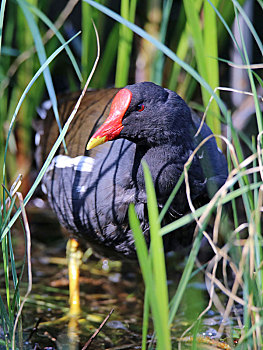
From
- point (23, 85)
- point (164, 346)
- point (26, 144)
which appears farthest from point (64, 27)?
point (164, 346)

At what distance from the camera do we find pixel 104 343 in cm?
243

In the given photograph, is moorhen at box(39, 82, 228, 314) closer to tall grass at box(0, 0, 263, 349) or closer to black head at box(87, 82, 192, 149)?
black head at box(87, 82, 192, 149)

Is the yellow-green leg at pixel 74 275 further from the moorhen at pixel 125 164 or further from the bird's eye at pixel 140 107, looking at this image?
the bird's eye at pixel 140 107

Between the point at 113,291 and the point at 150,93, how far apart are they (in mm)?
1349

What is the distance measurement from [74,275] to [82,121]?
2.81ft

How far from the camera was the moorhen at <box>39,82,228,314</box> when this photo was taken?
206 cm

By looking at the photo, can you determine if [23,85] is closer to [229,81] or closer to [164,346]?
[229,81]

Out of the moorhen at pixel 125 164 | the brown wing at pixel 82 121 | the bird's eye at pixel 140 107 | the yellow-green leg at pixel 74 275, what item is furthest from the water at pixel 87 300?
the bird's eye at pixel 140 107

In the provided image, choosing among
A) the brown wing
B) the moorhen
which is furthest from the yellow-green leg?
the brown wing

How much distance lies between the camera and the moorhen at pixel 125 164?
2.06m

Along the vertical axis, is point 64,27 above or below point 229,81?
above

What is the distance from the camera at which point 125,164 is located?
7.49 feet

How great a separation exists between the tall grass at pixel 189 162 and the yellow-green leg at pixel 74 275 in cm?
33

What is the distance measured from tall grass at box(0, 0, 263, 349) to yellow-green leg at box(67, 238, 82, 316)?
327mm
